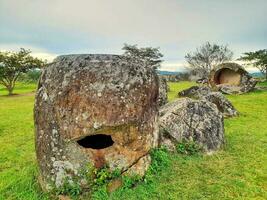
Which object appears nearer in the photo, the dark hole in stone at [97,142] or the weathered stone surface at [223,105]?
the dark hole in stone at [97,142]

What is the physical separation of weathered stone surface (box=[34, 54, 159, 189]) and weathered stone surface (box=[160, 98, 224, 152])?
1.96 metres

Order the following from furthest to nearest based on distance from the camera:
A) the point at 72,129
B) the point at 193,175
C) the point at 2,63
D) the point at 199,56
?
the point at 199,56 → the point at 2,63 → the point at 193,175 → the point at 72,129

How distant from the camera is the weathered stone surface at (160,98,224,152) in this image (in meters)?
8.47

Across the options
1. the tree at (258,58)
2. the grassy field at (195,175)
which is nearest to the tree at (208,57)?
the tree at (258,58)

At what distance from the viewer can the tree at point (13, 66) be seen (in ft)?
122

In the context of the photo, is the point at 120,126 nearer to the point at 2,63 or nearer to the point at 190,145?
the point at 190,145

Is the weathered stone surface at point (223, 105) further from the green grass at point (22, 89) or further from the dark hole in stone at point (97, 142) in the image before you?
the green grass at point (22, 89)

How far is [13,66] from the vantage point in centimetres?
3800

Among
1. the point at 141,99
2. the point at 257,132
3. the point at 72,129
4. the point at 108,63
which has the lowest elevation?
the point at 257,132

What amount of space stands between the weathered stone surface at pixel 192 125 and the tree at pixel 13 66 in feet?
104

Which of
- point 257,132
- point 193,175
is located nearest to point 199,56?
point 257,132

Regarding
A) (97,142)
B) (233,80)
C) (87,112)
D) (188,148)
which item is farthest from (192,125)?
(233,80)

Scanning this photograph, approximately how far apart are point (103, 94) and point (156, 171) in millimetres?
2251

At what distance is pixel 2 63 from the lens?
37.9 m
